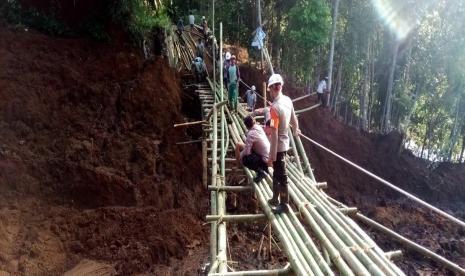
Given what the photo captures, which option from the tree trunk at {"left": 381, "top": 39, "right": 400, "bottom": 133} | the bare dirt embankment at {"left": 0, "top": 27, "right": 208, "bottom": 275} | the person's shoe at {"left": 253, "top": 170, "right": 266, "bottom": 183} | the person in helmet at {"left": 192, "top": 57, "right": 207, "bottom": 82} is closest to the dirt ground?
the bare dirt embankment at {"left": 0, "top": 27, "right": 208, "bottom": 275}

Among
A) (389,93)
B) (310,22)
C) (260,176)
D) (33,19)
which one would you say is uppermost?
(310,22)

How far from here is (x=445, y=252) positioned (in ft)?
35.6

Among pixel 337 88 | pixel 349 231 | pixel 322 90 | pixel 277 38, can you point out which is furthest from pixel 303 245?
pixel 337 88

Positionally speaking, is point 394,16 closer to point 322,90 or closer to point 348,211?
point 322,90

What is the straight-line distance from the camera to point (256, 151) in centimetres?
464

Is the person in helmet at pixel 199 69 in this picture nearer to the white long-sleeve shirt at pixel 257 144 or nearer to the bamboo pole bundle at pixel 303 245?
the white long-sleeve shirt at pixel 257 144

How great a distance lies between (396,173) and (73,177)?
A: 33.9ft

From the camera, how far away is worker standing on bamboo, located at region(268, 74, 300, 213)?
378 centimetres

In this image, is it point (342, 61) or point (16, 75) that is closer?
point (16, 75)

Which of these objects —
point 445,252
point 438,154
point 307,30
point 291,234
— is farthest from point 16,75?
point 438,154

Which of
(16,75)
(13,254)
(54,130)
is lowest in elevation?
(13,254)

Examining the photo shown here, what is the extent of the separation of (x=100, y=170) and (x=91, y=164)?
20 cm

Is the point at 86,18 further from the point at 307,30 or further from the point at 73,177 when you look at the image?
the point at 307,30

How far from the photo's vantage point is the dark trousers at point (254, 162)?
466cm
